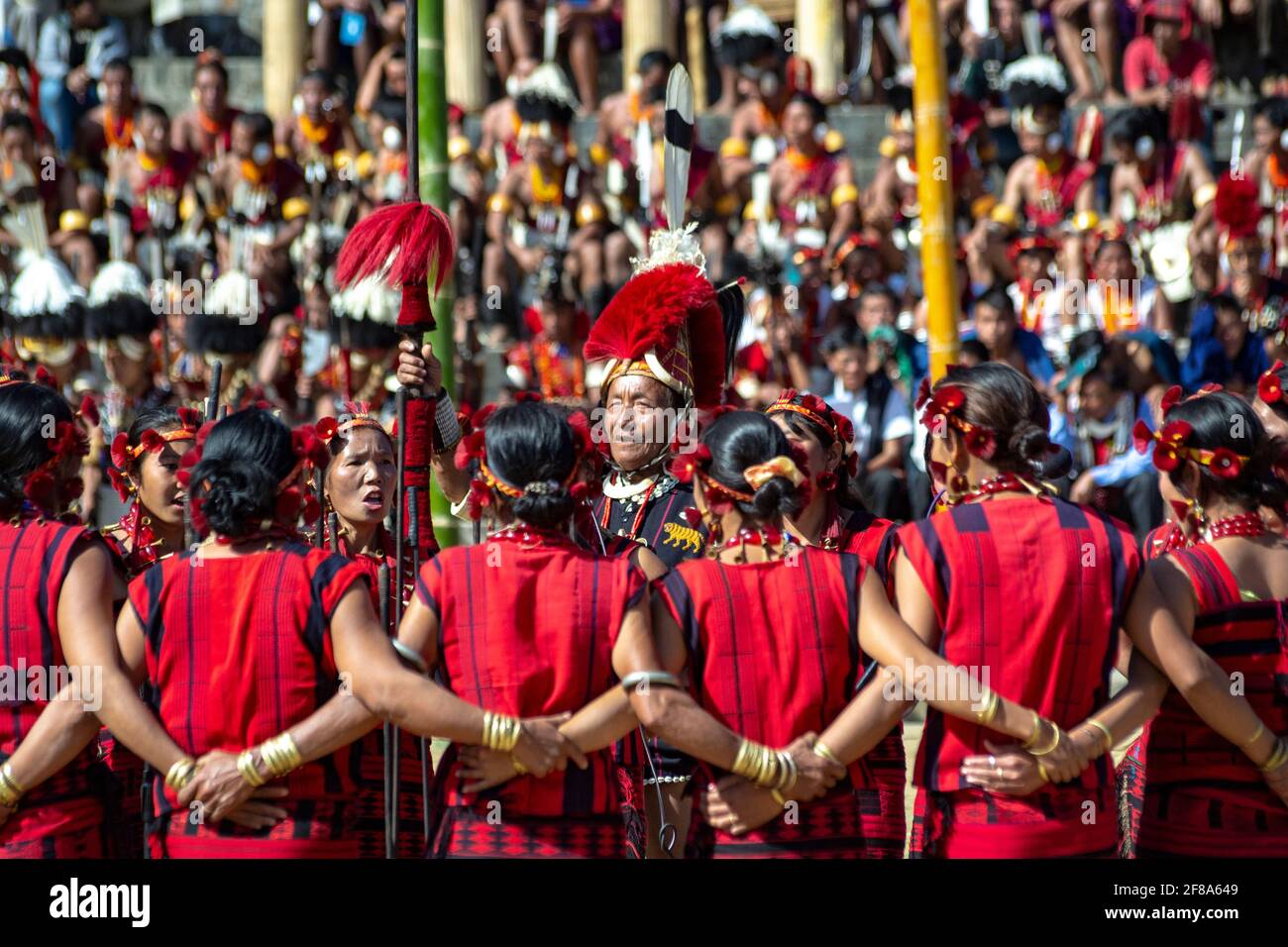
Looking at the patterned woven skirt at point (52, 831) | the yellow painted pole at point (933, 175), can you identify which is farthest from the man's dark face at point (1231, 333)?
the patterned woven skirt at point (52, 831)

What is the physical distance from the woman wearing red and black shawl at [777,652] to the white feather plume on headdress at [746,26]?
10.2 meters

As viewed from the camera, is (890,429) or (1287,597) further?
(890,429)

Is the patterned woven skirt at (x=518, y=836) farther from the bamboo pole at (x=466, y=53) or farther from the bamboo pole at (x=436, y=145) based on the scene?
the bamboo pole at (x=466, y=53)

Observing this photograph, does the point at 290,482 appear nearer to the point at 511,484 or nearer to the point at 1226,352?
the point at 511,484

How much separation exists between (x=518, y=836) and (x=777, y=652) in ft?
2.22

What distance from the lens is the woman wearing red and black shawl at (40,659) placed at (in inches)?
143

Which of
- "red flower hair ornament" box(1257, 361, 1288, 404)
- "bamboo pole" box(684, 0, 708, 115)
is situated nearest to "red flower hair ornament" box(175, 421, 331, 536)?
"red flower hair ornament" box(1257, 361, 1288, 404)

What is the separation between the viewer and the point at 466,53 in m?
13.9

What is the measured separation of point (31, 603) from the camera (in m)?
3.68

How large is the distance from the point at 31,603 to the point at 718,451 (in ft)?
4.97
